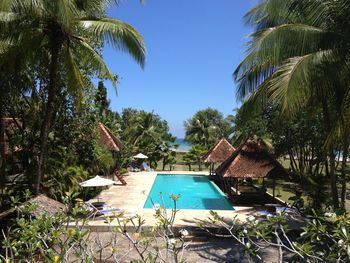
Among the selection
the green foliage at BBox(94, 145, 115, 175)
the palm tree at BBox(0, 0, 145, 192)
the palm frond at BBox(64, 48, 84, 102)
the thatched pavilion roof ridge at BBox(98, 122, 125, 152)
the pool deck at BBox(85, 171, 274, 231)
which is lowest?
the pool deck at BBox(85, 171, 274, 231)

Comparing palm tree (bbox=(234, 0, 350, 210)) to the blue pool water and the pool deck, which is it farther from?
the blue pool water

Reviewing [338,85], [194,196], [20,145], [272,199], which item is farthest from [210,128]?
[338,85]

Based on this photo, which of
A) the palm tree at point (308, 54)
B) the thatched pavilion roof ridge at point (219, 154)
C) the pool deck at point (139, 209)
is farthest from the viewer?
the thatched pavilion roof ridge at point (219, 154)

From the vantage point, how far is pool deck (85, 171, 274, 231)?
441 inches

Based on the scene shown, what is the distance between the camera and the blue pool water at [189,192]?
15.9 m

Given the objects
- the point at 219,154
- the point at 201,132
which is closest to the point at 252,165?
the point at 219,154

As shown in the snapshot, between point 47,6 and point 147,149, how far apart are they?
72.9 ft

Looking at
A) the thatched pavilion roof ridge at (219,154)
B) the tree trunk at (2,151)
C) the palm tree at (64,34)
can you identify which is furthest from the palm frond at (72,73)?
the thatched pavilion roof ridge at (219,154)

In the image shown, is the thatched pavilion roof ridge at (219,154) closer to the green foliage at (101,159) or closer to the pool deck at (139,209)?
the pool deck at (139,209)

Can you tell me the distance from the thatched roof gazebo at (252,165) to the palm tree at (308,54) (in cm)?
575

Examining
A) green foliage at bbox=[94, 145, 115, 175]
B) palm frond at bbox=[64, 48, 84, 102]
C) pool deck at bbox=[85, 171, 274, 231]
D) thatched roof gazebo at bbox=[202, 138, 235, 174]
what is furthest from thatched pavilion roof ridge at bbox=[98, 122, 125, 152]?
palm frond at bbox=[64, 48, 84, 102]

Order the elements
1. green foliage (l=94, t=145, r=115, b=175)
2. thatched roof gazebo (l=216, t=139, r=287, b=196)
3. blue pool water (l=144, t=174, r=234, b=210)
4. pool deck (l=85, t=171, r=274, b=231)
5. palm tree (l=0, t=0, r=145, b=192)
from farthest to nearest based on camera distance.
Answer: blue pool water (l=144, t=174, r=234, b=210) < green foliage (l=94, t=145, r=115, b=175) < thatched roof gazebo (l=216, t=139, r=287, b=196) < pool deck (l=85, t=171, r=274, b=231) < palm tree (l=0, t=0, r=145, b=192)

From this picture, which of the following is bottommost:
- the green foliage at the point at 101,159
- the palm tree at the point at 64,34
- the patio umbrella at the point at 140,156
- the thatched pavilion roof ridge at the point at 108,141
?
the green foliage at the point at 101,159

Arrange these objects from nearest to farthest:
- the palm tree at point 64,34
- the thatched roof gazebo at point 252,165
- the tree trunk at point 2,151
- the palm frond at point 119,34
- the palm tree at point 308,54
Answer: the palm tree at point 308,54
the palm tree at point 64,34
the palm frond at point 119,34
the tree trunk at point 2,151
the thatched roof gazebo at point 252,165
